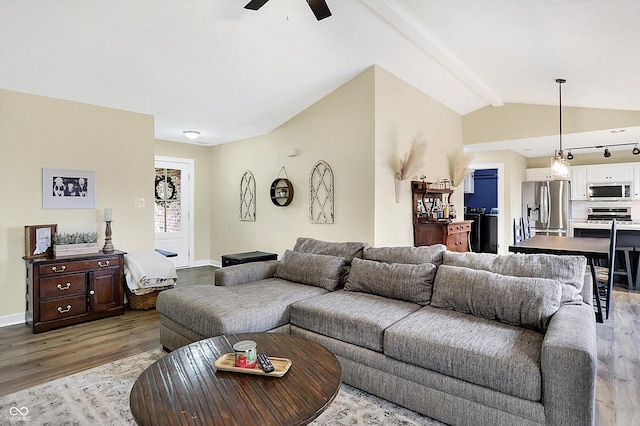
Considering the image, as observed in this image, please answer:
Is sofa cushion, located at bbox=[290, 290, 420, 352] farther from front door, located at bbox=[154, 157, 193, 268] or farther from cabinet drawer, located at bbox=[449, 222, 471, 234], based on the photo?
front door, located at bbox=[154, 157, 193, 268]

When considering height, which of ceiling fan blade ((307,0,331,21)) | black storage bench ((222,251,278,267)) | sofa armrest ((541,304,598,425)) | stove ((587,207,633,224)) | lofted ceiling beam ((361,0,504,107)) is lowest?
sofa armrest ((541,304,598,425))

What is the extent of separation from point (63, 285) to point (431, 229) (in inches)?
173

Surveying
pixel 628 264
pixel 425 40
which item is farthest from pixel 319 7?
pixel 628 264

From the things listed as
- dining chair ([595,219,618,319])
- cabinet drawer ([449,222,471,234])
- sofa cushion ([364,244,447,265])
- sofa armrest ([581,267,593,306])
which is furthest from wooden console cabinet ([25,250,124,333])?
dining chair ([595,219,618,319])

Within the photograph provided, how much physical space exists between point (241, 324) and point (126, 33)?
109 inches

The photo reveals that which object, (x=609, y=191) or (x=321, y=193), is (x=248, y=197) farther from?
(x=609, y=191)

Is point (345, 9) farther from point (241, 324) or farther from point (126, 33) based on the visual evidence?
point (241, 324)

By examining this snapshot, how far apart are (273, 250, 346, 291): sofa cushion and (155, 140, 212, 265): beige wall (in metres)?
4.11

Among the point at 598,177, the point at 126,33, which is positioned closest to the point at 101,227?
the point at 126,33

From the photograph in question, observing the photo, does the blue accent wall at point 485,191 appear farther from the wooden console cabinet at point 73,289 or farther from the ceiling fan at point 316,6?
the wooden console cabinet at point 73,289

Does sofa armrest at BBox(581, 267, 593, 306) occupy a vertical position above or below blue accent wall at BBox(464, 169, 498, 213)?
below

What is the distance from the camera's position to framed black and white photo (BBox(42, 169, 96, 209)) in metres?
4.11

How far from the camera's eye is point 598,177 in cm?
721

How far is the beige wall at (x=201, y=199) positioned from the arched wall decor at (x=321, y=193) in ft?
10.1
